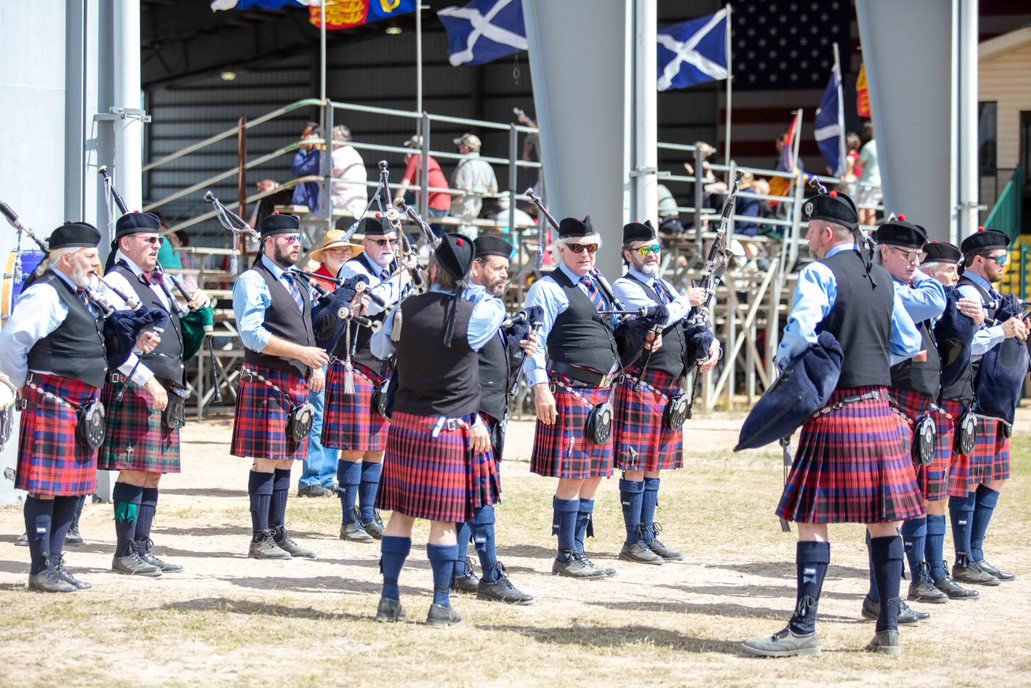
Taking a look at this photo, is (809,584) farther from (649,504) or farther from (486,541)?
(649,504)

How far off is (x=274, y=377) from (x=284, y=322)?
0.30 metres

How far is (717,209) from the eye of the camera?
15.9 meters

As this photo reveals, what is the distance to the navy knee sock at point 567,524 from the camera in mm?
7074

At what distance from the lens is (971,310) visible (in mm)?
6707

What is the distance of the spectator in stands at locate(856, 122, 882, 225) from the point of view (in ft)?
53.5

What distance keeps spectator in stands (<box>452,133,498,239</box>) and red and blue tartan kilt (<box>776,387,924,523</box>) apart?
815 centimetres

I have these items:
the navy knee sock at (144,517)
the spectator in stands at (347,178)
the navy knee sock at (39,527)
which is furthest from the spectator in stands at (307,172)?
the navy knee sock at (39,527)

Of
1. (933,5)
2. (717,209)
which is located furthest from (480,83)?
(933,5)

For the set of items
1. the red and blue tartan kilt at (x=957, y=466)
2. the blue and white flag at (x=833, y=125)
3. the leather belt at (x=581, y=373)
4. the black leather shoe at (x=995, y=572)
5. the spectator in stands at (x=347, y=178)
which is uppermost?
the blue and white flag at (x=833, y=125)

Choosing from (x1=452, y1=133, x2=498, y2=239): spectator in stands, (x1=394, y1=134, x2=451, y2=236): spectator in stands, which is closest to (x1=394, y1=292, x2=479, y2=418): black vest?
(x1=394, y1=134, x2=451, y2=236): spectator in stands

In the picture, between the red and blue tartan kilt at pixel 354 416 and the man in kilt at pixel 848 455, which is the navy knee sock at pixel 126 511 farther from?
the man in kilt at pixel 848 455

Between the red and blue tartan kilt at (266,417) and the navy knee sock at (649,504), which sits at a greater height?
the red and blue tartan kilt at (266,417)

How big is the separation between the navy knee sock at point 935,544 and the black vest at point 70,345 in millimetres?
3824

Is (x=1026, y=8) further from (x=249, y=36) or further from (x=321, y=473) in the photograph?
(x=321, y=473)
